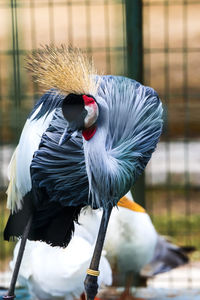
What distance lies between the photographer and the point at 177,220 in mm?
2920

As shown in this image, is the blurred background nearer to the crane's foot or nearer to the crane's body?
the crane's body

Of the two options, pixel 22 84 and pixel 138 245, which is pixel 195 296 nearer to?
pixel 138 245

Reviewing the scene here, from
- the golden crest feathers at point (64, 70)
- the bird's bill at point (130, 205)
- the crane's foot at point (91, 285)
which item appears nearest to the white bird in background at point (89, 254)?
the bird's bill at point (130, 205)

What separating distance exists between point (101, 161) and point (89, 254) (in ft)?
1.51

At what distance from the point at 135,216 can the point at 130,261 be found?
0.17 metres

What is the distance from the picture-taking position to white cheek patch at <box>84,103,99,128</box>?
1464mm

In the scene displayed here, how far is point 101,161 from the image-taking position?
1.48 metres

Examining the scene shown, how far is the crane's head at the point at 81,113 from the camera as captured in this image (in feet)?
4.78

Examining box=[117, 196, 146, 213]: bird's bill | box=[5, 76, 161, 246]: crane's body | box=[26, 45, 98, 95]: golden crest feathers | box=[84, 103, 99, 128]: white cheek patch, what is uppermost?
box=[26, 45, 98, 95]: golden crest feathers

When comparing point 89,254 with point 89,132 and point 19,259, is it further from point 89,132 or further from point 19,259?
point 89,132

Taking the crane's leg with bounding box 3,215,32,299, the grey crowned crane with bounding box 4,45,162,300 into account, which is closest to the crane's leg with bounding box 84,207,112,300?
the grey crowned crane with bounding box 4,45,162,300

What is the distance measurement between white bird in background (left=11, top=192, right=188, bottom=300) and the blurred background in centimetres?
10

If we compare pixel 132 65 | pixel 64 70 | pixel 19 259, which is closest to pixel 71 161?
pixel 64 70

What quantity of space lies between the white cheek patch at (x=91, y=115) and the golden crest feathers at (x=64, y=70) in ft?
0.10
